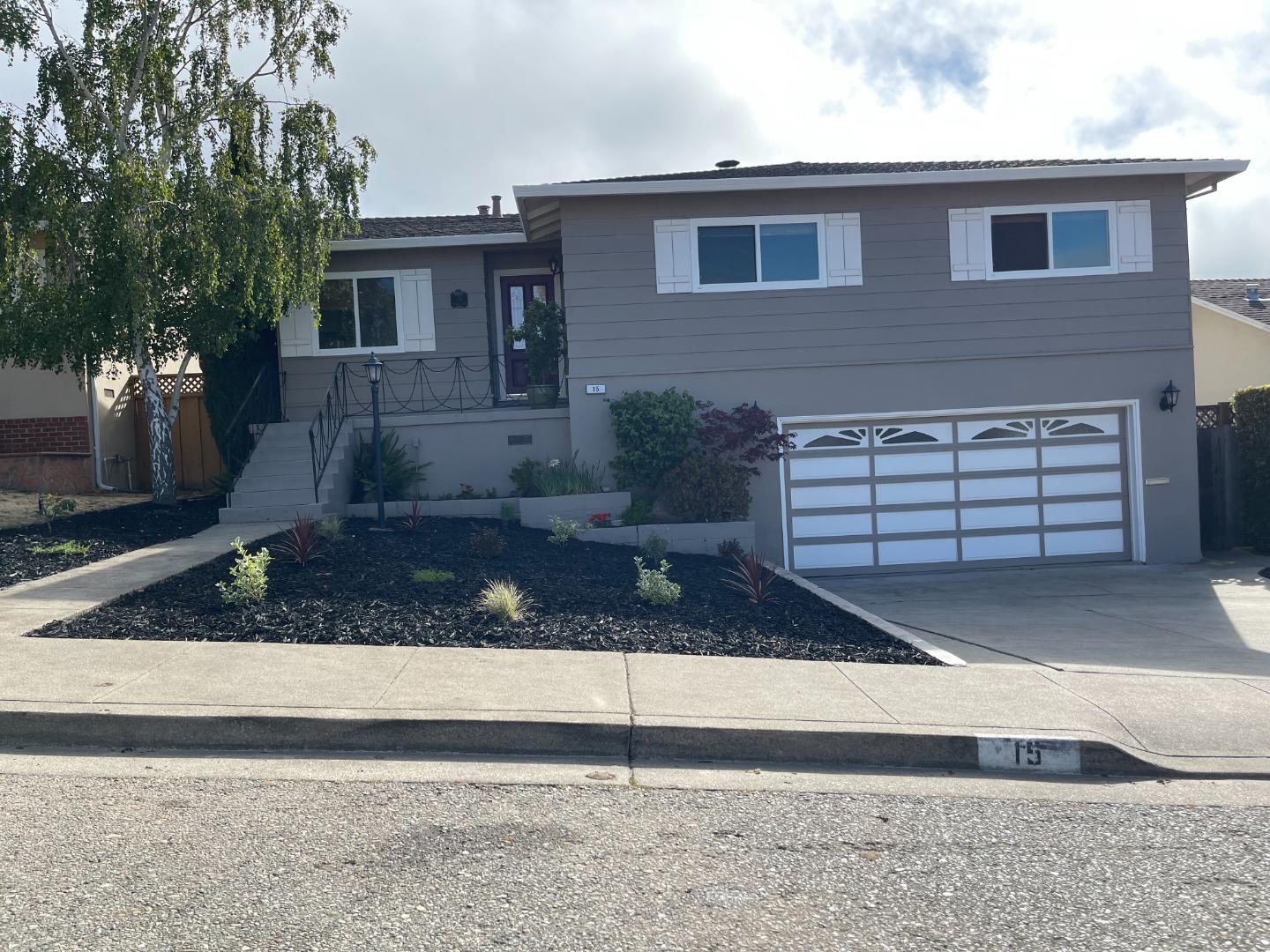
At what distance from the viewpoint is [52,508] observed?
1273 centimetres

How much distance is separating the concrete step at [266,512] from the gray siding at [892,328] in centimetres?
350

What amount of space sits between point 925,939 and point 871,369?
443 inches

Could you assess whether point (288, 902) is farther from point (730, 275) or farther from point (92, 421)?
point (92, 421)

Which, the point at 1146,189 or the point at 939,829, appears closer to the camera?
the point at 939,829

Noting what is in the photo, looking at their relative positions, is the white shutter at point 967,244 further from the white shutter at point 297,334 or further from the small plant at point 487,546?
the white shutter at point 297,334

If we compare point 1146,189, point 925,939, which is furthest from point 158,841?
point 1146,189

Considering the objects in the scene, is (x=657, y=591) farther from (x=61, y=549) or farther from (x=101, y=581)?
(x=61, y=549)

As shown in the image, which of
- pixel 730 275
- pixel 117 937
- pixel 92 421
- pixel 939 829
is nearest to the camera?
pixel 117 937

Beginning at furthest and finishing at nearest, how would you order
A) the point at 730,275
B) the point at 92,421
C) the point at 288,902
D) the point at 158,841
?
the point at 92,421 → the point at 730,275 → the point at 158,841 → the point at 288,902

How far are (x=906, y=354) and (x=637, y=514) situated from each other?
4383 mm

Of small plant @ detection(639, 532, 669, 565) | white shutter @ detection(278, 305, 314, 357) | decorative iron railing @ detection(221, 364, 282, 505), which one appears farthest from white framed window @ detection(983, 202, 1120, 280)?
decorative iron railing @ detection(221, 364, 282, 505)

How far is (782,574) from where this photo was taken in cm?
1198

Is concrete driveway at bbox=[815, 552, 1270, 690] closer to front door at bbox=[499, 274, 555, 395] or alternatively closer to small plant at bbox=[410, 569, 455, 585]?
small plant at bbox=[410, 569, 455, 585]

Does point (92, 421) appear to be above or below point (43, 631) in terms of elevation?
above
